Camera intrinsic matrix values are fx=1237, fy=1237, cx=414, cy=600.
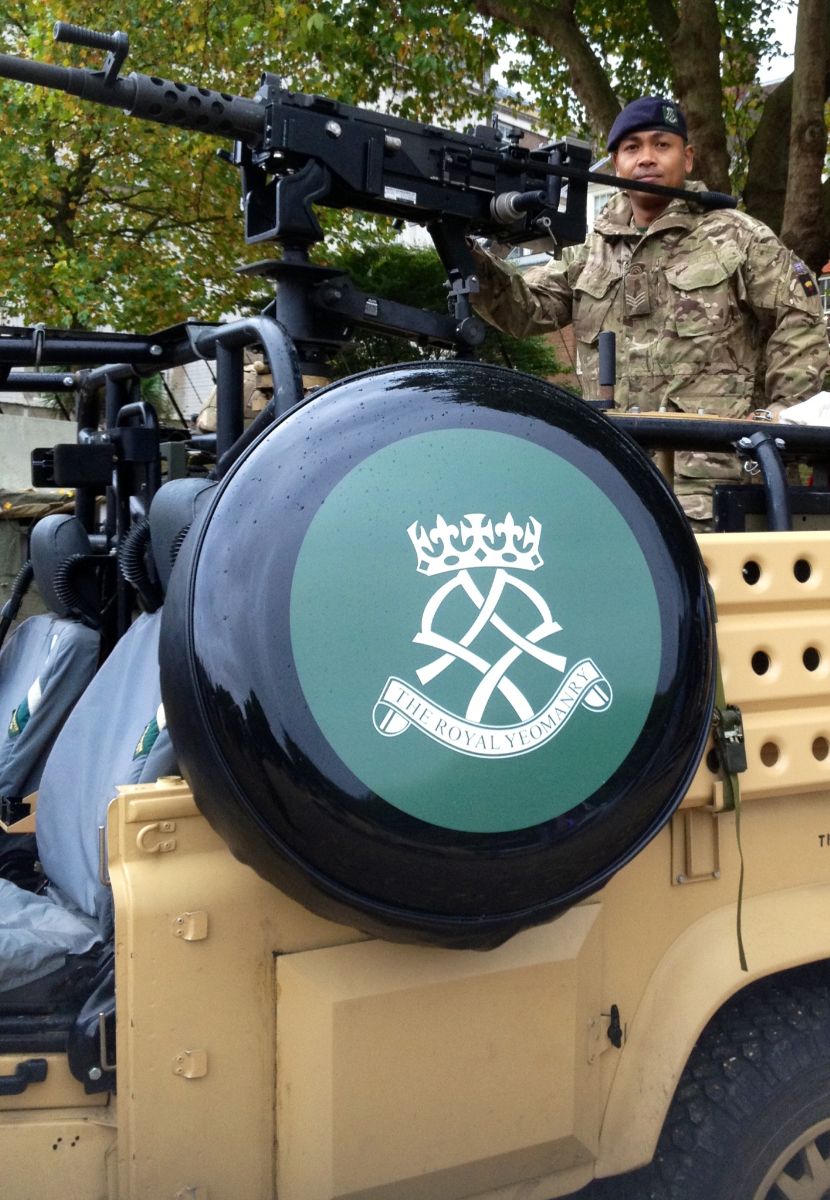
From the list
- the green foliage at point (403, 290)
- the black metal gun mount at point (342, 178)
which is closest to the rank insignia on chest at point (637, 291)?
the black metal gun mount at point (342, 178)

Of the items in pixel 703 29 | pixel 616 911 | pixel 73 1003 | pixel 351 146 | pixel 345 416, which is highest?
pixel 703 29

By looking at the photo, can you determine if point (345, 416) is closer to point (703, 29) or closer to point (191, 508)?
point (191, 508)

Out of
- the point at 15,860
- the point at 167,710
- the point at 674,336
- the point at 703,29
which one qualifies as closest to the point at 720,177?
the point at 703,29

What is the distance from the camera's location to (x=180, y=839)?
1564 millimetres

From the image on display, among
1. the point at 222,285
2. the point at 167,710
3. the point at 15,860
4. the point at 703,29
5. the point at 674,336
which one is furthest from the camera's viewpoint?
the point at 222,285

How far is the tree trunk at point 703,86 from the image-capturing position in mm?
7605

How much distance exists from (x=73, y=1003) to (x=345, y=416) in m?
0.91

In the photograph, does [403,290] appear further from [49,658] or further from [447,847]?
[447,847]

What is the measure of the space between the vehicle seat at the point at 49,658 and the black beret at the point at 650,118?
203cm

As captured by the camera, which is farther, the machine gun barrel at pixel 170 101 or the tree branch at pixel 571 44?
the tree branch at pixel 571 44

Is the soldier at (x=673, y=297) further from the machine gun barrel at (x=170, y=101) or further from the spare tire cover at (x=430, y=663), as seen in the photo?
the spare tire cover at (x=430, y=663)

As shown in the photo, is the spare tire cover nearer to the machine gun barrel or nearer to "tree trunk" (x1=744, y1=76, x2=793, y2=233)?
the machine gun barrel

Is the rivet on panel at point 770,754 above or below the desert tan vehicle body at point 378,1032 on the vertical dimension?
above

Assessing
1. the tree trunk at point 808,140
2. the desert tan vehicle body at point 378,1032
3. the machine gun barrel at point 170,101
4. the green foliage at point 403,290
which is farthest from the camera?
the green foliage at point 403,290
